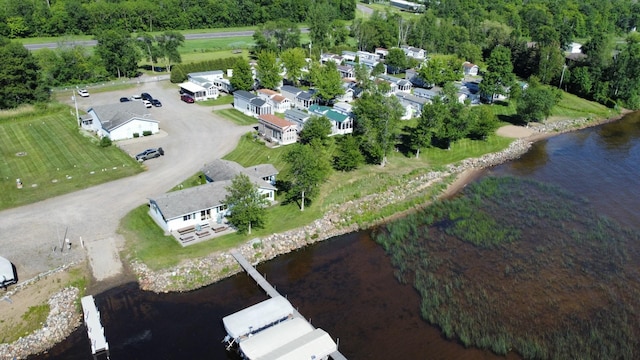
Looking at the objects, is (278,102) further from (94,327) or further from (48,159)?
(94,327)

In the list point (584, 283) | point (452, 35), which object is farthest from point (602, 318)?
point (452, 35)

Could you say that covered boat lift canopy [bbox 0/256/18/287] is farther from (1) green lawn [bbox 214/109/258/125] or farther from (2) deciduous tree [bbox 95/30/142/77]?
(2) deciduous tree [bbox 95/30/142/77]

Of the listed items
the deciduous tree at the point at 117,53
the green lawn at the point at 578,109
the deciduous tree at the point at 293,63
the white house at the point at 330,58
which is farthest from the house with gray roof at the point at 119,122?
the green lawn at the point at 578,109

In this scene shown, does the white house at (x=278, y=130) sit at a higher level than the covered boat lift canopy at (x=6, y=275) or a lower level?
higher

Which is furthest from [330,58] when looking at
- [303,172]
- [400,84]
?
[303,172]

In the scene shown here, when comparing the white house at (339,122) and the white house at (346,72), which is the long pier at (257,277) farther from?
the white house at (346,72)
